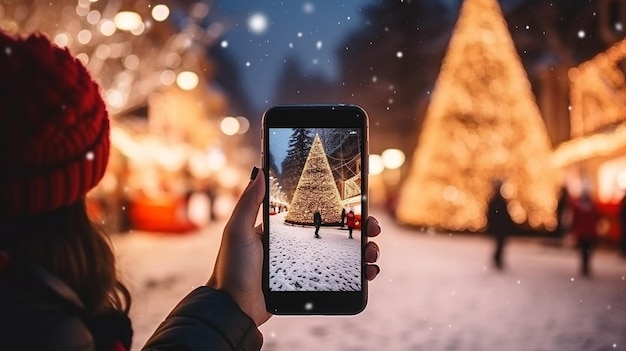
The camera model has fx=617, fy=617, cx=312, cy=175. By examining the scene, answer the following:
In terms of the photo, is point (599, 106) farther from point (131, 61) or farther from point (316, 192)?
point (316, 192)

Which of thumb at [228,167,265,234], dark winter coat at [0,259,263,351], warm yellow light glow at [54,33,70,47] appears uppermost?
warm yellow light glow at [54,33,70,47]

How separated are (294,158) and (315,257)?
32 cm

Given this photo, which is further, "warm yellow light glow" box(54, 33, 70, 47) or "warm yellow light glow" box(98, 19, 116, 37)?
"warm yellow light glow" box(98, 19, 116, 37)

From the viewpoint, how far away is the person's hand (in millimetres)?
1494

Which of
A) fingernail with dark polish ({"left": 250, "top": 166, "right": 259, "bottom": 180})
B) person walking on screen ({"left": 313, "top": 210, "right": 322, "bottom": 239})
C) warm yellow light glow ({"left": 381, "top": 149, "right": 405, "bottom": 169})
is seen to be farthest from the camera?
warm yellow light glow ({"left": 381, "top": 149, "right": 405, "bottom": 169})

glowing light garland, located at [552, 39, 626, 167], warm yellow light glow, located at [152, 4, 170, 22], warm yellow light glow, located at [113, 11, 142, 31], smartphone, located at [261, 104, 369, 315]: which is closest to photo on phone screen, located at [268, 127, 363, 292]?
smartphone, located at [261, 104, 369, 315]

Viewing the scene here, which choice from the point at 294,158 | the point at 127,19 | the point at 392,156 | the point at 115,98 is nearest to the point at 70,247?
the point at 294,158

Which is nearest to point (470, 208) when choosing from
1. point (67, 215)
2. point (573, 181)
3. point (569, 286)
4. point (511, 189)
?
point (511, 189)

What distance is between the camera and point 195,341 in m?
1.18

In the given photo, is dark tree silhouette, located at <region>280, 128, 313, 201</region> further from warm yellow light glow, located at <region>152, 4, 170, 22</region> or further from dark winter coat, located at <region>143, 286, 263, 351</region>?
warm yellow light glow, located at <region>152, 4, 170, 22</region>

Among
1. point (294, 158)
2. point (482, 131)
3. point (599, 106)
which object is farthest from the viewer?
Result: point (599, 106)

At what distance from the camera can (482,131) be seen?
45.6ft

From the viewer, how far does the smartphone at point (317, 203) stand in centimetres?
187

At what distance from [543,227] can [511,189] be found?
3.48 feet
